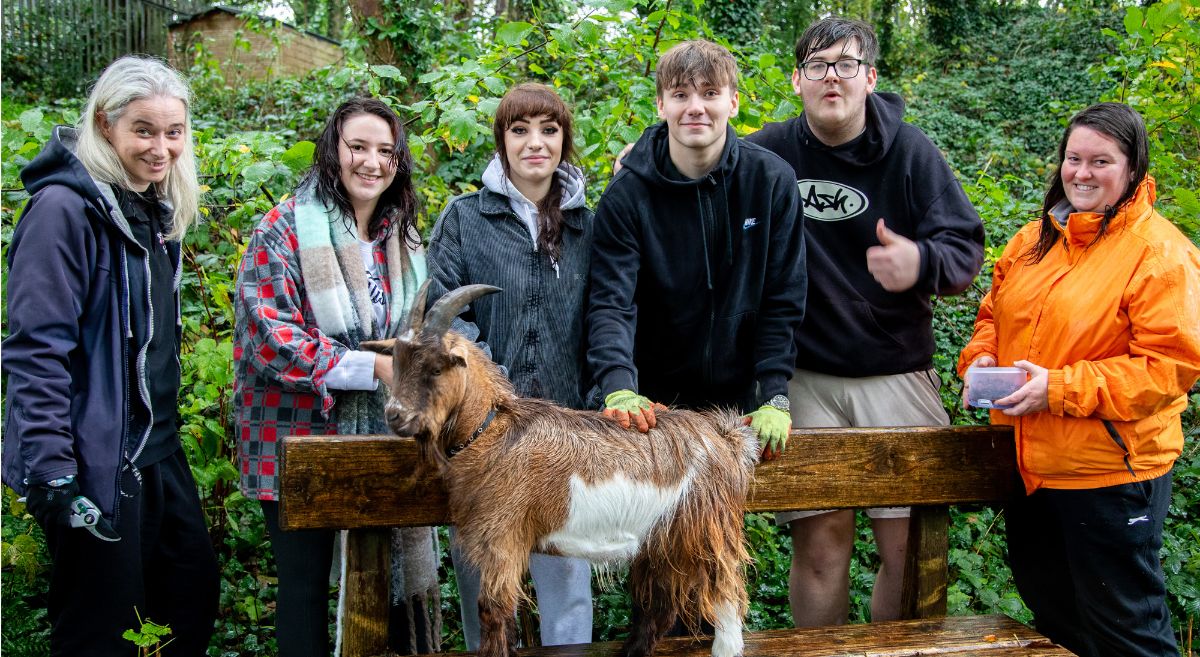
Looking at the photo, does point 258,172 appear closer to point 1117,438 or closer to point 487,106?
point 487,106

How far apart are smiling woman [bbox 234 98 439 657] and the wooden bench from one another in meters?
0.26

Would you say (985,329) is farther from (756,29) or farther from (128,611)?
(756,29)

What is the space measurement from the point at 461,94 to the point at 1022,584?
326 centimetres

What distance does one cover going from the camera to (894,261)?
330cm

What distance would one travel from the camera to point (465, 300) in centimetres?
231

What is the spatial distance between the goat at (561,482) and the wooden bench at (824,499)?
41 cm

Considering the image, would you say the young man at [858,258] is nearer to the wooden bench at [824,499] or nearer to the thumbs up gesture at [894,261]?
the thumbs up gesture at [894,261]

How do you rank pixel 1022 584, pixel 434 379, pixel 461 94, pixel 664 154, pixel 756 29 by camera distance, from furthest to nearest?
1. pixel 756 29
2. pixel 461 94
3. pixel 1022 584
4. pixel 664 154
5. pixel 434 379

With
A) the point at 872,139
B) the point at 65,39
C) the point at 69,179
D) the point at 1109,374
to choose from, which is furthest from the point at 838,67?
the point at 65,39

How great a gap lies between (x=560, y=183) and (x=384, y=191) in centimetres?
69

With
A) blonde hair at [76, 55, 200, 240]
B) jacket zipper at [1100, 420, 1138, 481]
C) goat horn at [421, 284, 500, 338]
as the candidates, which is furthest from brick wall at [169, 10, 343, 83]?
jacket zipper at [1100, 420, 1138, 481]

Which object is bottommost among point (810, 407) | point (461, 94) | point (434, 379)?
point (810, 407)

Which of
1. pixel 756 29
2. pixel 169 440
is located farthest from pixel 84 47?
pixel 169 440

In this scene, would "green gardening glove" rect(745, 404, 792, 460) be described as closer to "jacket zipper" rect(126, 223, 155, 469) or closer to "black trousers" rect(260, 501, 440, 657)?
"black trousers" rect(260, 501, 440, 657)
